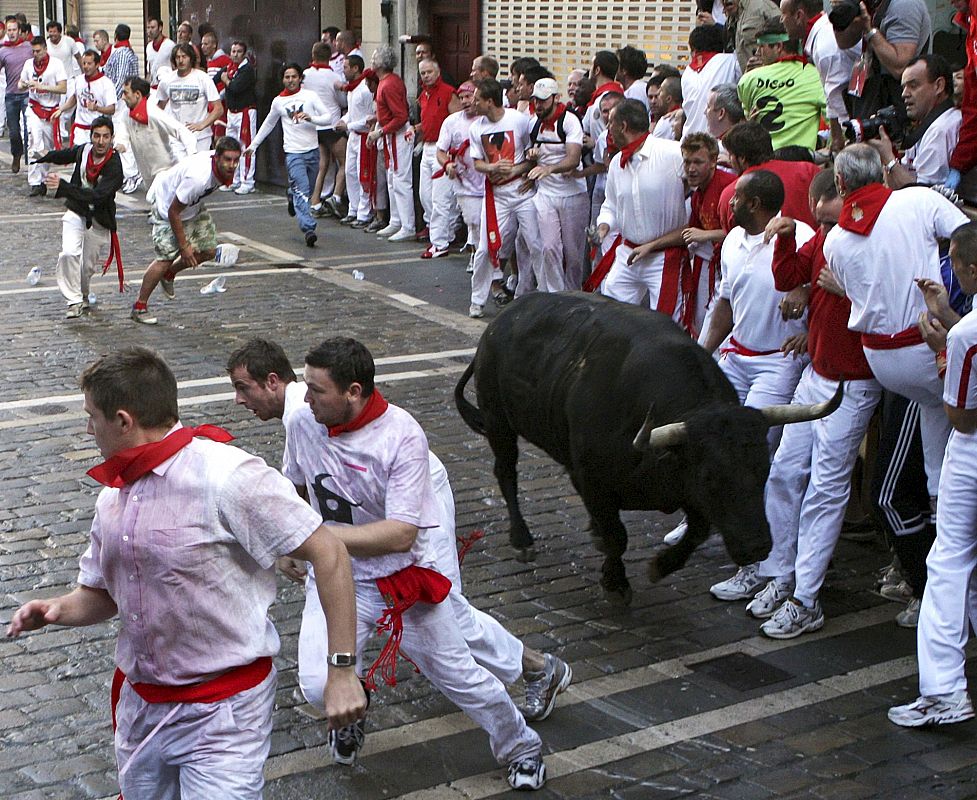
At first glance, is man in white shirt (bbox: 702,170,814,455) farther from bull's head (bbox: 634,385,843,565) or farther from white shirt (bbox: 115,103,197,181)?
white shirt (bbox: 115,103,197,181)

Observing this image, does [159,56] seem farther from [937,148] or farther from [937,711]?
[937,711]

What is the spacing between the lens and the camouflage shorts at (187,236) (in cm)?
1279

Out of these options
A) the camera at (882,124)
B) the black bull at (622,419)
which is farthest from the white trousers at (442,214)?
the black bull at (622,419)

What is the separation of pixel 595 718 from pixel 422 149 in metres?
12.5

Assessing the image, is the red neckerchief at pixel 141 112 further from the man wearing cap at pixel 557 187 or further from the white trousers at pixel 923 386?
the white trousers at pixel 923 386

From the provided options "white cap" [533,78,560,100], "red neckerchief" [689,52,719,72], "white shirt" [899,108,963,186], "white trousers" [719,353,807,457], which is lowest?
"white trousers" [719,353,807,457]

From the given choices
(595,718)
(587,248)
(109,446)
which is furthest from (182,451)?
(587,248)

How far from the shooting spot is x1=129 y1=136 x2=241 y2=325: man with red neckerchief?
492 inches

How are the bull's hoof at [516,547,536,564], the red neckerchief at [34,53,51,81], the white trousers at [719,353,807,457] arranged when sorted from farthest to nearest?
the red neckerchief at [34,53,51,81], the bull's hoof at [516,547,536,564], the white trousers at [719,353,807,457]

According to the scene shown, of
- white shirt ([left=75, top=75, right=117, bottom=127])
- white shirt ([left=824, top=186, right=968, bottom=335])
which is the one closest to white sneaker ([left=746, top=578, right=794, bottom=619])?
white shirt ([left=824, top=186, right=968, bottom=335])

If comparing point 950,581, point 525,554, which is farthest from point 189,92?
point 950,581

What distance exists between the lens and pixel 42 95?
23.3m

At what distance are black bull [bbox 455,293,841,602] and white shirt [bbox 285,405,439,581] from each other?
1454 millimetres

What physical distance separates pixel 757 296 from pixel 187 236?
7269mm
